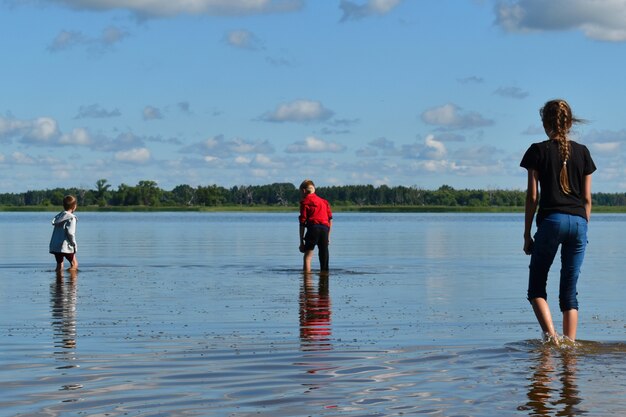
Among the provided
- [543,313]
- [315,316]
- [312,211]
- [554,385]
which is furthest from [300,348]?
[312,211]

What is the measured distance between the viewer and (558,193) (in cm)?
943

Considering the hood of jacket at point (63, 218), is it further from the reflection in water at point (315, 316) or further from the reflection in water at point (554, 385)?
the reflection in water at point (554, 385)

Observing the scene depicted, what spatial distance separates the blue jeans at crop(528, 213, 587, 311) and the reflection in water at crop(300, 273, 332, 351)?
2.12 metres

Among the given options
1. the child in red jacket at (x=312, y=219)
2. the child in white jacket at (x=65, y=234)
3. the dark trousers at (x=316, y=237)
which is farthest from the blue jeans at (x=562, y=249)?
the child in white jacket at (x=65, y=234)

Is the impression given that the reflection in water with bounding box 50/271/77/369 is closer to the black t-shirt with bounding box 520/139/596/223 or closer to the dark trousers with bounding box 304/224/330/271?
the black t-shirt with bounding box 520/139/596/223

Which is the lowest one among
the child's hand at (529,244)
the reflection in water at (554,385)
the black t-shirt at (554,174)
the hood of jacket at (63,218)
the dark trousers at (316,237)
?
the reflection in water at (554,385)

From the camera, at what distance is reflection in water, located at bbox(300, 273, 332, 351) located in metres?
10.5

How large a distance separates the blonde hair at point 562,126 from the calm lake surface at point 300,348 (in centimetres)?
162

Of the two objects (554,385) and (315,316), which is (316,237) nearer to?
(315,316)

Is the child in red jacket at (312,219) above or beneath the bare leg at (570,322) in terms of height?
above

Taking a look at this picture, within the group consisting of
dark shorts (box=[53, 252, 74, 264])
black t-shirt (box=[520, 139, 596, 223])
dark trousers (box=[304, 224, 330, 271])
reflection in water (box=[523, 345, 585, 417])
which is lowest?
reflection in water (box=[523, 345, 585, 417])

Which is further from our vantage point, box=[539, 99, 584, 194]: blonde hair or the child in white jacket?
the child in white jacket

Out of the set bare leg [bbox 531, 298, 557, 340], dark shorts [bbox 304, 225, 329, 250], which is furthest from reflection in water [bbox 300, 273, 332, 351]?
bare leg [bbox 531, 298, 557, 340]

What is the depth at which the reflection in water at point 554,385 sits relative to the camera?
6926mm
